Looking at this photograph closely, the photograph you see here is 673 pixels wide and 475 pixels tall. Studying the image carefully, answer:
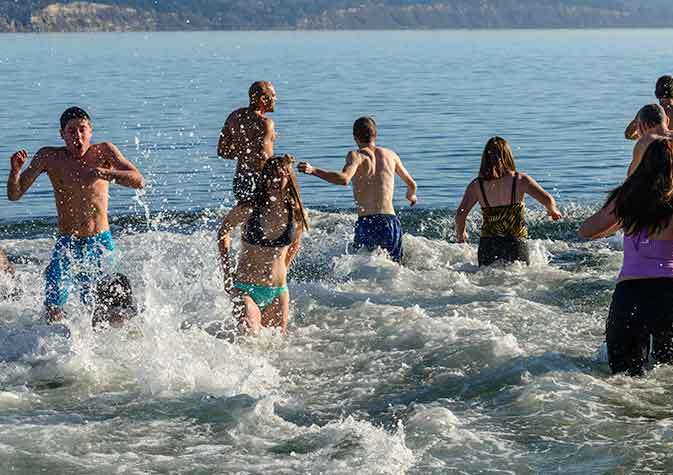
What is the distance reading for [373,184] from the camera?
1156 centimetres

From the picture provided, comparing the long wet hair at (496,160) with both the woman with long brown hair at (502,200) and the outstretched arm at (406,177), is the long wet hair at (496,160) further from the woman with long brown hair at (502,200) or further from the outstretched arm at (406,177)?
the outstretched arm at (406,177)

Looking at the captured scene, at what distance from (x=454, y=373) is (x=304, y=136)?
759 inches

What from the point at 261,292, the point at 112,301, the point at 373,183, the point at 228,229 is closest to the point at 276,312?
the point at 261,292

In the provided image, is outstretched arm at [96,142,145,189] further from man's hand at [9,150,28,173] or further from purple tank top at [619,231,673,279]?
purple tank top at [619,231,673,279]

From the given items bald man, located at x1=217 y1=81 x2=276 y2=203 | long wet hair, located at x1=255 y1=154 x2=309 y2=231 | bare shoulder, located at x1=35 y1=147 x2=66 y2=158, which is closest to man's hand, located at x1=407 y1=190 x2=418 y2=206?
bald man, located at x1=217 y1=81 x2=276 y2=203

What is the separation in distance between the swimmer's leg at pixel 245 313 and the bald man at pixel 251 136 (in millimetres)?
2550

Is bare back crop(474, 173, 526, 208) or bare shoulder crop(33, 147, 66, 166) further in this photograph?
bare back crop(474, 173, 526, 208)

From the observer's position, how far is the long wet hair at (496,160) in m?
10.4

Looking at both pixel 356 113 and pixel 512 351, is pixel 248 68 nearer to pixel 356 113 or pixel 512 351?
pixel 356 113

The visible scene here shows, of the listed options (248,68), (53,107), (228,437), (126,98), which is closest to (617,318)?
(228,437)

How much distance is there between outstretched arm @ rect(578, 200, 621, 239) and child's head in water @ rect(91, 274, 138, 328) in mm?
3505

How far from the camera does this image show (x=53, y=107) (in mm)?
33188

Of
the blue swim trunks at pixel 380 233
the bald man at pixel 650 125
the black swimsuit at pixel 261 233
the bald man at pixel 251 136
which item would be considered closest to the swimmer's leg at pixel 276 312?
the black swimsuit at pixel 261 233

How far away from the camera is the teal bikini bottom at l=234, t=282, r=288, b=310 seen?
8.31m
